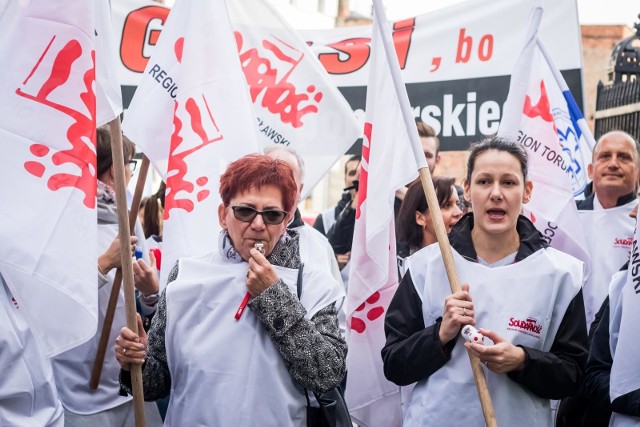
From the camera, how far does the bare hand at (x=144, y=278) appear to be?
14.4 ft

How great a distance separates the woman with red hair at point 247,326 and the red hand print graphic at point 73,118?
48 cm

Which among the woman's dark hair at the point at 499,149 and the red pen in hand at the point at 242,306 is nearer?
the red pen in hand at the point at 242,306

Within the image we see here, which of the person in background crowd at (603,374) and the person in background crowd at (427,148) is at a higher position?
the person in background crowd at (427,148)

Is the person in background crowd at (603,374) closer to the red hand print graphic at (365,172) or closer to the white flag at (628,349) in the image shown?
the white flag at (628,349)

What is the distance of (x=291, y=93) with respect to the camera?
18.7 ft

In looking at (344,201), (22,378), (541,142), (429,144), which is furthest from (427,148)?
(22,378)

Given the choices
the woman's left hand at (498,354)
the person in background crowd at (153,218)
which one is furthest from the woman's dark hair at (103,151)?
the woman's left hand at (498,354)

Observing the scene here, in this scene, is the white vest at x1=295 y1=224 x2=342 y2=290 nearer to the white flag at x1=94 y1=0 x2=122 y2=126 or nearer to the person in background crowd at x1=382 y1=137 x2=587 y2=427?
the person in background crowd at x1=382 y1=137 x2=587 y2=427

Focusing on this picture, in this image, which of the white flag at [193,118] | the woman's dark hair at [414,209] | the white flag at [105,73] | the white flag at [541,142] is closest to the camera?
the white flag at [105,73]

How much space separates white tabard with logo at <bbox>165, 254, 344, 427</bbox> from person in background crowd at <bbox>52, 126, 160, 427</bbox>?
2.85 feet

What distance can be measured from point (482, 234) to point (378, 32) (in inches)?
44.4

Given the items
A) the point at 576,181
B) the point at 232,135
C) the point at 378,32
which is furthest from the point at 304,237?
the point at 576,181

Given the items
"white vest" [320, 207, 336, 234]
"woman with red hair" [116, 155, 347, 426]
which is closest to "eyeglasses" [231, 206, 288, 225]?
"woman with red hair" [116, 155, 347, 426]

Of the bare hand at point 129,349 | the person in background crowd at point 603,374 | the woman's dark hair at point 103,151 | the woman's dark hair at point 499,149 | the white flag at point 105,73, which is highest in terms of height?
the white flag at point 105,73
